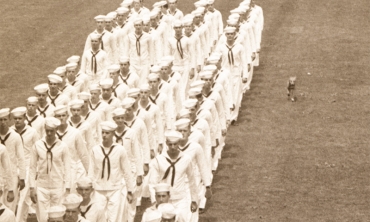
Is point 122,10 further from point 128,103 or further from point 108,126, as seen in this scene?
point 108,126

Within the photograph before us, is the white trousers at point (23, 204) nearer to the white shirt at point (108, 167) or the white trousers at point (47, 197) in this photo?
the white trousers at point (47, 197)

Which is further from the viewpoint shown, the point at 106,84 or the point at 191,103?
the point at 106,84

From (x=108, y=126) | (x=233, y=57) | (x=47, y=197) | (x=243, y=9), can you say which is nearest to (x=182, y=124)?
(x=108, y=126)

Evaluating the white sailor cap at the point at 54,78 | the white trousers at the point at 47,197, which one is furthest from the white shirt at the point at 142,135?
the white sailor cap at the point at 54,78

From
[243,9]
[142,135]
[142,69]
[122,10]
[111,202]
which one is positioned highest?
[122,10]

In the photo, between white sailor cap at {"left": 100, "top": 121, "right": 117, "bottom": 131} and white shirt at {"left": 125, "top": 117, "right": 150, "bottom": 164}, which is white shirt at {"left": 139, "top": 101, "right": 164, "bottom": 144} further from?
white sailor cap at {"left": 100, "top": 121, "right": 117, "bottom": 131}

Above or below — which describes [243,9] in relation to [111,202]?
above

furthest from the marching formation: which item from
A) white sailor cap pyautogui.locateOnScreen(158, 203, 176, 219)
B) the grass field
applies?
the grass field
